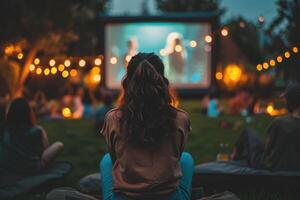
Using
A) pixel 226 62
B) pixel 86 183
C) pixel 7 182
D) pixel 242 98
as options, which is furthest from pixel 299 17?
pixel 226 62

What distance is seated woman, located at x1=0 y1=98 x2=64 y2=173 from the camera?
5418 millimetres

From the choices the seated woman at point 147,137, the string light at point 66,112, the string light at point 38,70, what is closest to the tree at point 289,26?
the string light at point 38,70

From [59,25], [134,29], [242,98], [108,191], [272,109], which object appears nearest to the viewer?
[108,191]

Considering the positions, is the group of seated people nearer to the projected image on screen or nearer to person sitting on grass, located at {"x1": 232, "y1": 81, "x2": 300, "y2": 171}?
person sitting on grass, located at {"x1": 232, "y1": 81, "x2": 300, "y2": 171}

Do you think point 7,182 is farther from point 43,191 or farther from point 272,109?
point 272,109

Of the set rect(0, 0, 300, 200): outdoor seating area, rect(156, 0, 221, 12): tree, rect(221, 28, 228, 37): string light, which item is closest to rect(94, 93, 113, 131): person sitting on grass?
rect(0, 0, 300, 200): outdoor seating area

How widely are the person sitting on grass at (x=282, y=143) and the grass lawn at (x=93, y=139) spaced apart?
2007 millimetres

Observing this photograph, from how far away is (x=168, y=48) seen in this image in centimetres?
1906

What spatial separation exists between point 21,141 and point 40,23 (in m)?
15.1

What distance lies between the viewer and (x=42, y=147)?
576 centimetres

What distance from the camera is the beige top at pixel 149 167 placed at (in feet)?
10.3

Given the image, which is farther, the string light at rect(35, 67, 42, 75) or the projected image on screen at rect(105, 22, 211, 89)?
the projected image on screen at rect(105, 22, 211, 89)

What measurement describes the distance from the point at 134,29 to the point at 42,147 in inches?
528

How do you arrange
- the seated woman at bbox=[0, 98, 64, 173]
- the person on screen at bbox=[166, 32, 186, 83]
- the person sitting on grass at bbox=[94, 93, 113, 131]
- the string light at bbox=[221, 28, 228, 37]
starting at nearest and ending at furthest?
the seated woman at bbox=[0, 98, 64, 173]
the string light at bbox=[221, 28, 228, 37]
the person sitting on grass at bbox=[94, 93, 113, 131]
the person on screen at bbox=[166, 32, 186, 83]
